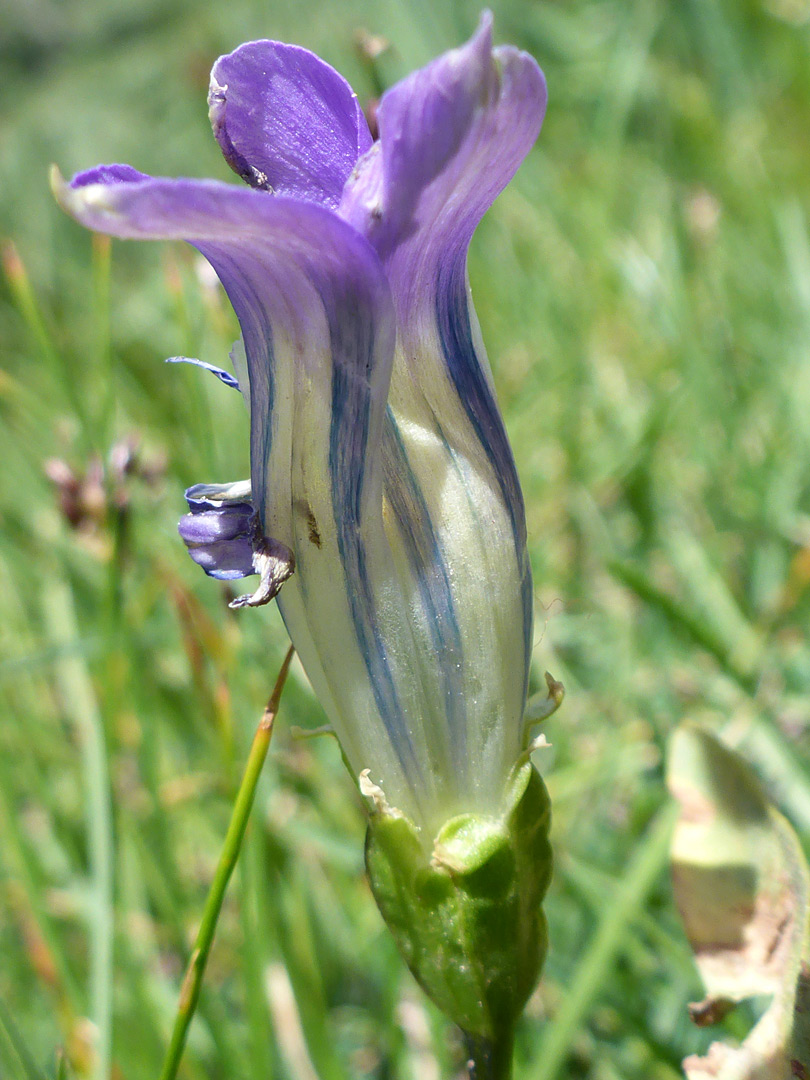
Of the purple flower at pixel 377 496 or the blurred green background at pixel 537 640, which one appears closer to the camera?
the purple flower at pixel 377 496

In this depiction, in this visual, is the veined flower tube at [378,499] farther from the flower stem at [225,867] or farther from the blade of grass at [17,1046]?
the blade of grass at [17,1046]

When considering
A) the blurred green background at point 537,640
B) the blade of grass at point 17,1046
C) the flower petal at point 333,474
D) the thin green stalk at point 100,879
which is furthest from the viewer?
the blurred green background at point 537,640

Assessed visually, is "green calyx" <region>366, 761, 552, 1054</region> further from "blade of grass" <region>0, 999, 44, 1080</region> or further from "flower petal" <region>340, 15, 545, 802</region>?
"blade of grass" <region>0, 999, 44, 1080</region>

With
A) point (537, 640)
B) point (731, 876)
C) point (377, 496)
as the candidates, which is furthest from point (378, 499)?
point (537, 640)

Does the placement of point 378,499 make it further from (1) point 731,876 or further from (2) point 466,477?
(1) point 731,876

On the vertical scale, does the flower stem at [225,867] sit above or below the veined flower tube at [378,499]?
below

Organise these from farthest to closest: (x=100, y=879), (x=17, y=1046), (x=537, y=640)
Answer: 1. (x=537, y=640)
2. (x=100, y=879)
3. (x=17, y=1046)

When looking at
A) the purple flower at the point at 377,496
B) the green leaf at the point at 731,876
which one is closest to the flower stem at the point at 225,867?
the purple flower at the point at 377,496
